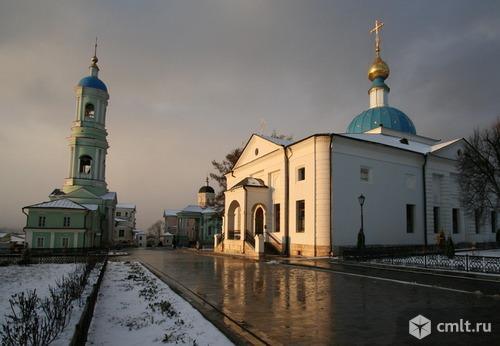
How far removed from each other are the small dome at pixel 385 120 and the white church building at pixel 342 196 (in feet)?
3.72

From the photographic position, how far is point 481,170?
26.6 metres

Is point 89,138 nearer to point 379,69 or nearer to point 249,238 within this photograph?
point 249,238

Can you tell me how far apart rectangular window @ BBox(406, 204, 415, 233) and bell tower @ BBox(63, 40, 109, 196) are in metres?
37.7

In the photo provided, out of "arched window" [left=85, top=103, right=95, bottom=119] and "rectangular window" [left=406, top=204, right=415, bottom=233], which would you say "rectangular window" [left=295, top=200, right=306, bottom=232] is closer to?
"rectangular window" [left=406, top=204, right=415, bottom=233]

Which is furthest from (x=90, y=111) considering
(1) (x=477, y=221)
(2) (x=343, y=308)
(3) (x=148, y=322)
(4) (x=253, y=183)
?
(2) (x=343, y=308)

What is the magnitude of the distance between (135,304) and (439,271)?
499 inches

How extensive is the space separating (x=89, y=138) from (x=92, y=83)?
7.14 meters

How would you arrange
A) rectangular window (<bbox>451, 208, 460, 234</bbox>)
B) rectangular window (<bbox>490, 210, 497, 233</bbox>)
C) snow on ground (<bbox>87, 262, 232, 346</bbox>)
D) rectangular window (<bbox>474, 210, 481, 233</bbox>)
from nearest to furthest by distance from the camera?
snow on ground (<bbox>87, 262, 232, 346</bbox>)
rectangular window (<bbox>451, 208, 460, 234</bbox>)
rectangular window (<bbox>474, 210, 481, 233</bbox>)
rectangular window (<bbox>490, 210, 497, 233</bbox>)

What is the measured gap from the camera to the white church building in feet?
82.5

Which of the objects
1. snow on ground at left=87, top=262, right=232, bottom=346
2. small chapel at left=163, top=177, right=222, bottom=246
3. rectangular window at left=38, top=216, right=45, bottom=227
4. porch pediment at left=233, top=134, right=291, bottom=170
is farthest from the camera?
small chapel at left=163, top=177, right=222, bottom=246

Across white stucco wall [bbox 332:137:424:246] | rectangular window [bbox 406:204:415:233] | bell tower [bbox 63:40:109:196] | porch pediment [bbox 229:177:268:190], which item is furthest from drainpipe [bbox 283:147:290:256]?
bell tower [bbox 63:40:109:196]

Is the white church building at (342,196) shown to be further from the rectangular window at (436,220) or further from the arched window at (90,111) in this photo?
the arched window at (90,111)

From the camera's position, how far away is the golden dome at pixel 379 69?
4053cm

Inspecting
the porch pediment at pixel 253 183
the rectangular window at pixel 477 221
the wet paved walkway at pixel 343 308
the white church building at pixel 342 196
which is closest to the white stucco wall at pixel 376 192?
the white church building at pixel 342 196
